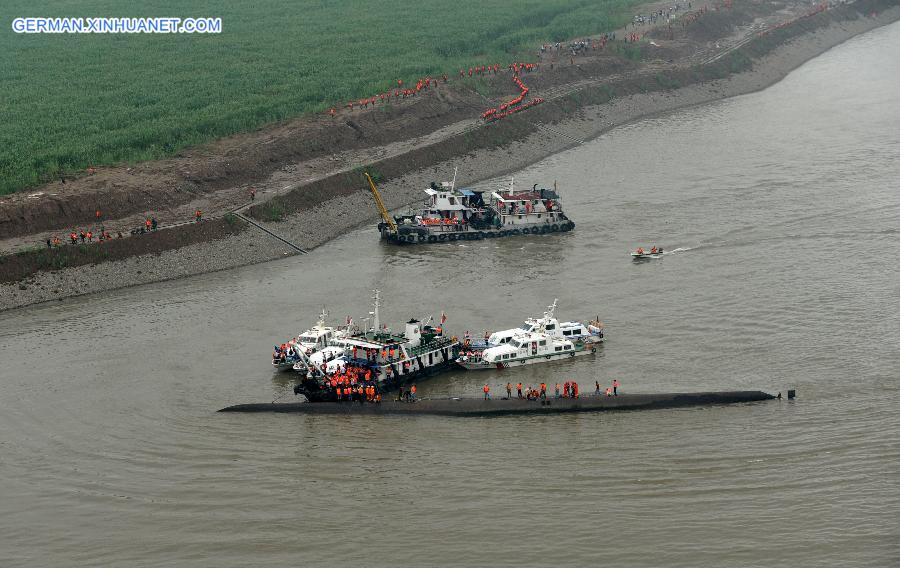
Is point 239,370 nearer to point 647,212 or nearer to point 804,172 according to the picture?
point 647,212

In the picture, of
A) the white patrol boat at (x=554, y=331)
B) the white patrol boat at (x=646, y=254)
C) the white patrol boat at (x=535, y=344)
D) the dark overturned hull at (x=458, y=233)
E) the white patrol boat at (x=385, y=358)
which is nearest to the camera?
the white patrol boat at (x=385, y=358)

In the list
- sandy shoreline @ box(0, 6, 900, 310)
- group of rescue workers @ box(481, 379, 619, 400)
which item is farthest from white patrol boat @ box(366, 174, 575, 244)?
→ group of rescue workers @ box(481, 379, 619, 400)

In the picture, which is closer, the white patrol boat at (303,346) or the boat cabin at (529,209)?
the white patrol boat at (303,346)

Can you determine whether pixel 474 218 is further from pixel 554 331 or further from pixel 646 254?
pixel 554 331

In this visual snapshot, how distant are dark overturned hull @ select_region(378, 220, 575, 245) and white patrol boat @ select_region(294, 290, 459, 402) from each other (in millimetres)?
22551

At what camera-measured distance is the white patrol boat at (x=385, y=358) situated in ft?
180

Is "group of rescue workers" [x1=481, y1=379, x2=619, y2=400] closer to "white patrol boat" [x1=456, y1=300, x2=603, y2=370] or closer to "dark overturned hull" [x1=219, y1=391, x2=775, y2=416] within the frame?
"dark overturned hull" [x1=219, y1=391, x2=775, y2=416]

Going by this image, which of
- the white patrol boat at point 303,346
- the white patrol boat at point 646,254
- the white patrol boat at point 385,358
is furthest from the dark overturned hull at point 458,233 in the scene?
the white patrol boat at point 385,358

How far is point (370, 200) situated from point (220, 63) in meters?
46.3

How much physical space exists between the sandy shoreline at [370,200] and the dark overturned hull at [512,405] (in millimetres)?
23670

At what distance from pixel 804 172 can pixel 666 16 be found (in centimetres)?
6608

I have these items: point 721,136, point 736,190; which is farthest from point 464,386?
point 721,136

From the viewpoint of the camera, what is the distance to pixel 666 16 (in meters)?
154

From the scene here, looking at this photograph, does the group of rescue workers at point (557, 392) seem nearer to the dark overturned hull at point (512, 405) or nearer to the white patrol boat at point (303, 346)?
the dark overturned hull at point (512, 405)
